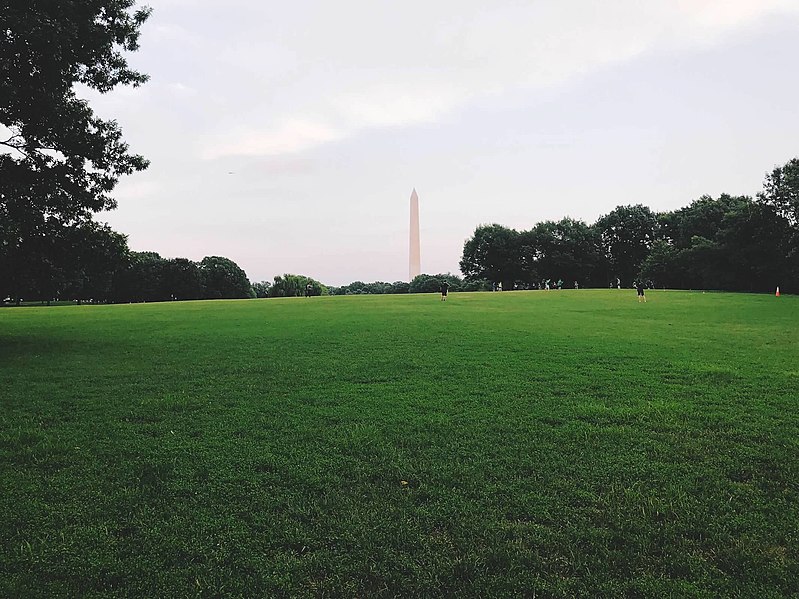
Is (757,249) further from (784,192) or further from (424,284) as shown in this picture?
(424,284)

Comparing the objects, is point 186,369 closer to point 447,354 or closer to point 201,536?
point 447,354

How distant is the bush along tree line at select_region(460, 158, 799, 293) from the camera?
199ft

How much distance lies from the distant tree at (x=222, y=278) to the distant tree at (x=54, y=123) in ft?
263

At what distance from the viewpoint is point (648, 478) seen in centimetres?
652

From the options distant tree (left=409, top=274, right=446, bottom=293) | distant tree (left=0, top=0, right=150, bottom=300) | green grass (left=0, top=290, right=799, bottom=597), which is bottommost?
green grass (left=0, top=290, right=799, bottom=597)

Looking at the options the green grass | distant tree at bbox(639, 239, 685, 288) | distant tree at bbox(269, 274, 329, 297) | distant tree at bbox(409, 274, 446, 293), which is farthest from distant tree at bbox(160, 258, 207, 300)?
the green grass

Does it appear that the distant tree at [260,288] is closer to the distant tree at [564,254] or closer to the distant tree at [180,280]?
the distant tree at [180,280]

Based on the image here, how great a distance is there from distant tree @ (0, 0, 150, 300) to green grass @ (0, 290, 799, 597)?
17.7 ft

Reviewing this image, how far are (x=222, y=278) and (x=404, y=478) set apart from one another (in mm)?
97482

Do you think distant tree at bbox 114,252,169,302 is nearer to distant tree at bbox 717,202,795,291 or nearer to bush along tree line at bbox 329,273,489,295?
bush along tree line at bbox 329,273,489,295

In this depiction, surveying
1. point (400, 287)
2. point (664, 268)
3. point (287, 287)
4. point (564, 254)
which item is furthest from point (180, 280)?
point (664, 268)

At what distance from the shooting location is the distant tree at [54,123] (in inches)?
590

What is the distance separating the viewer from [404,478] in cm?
662

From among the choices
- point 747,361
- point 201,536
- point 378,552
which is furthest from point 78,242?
point 747,361
